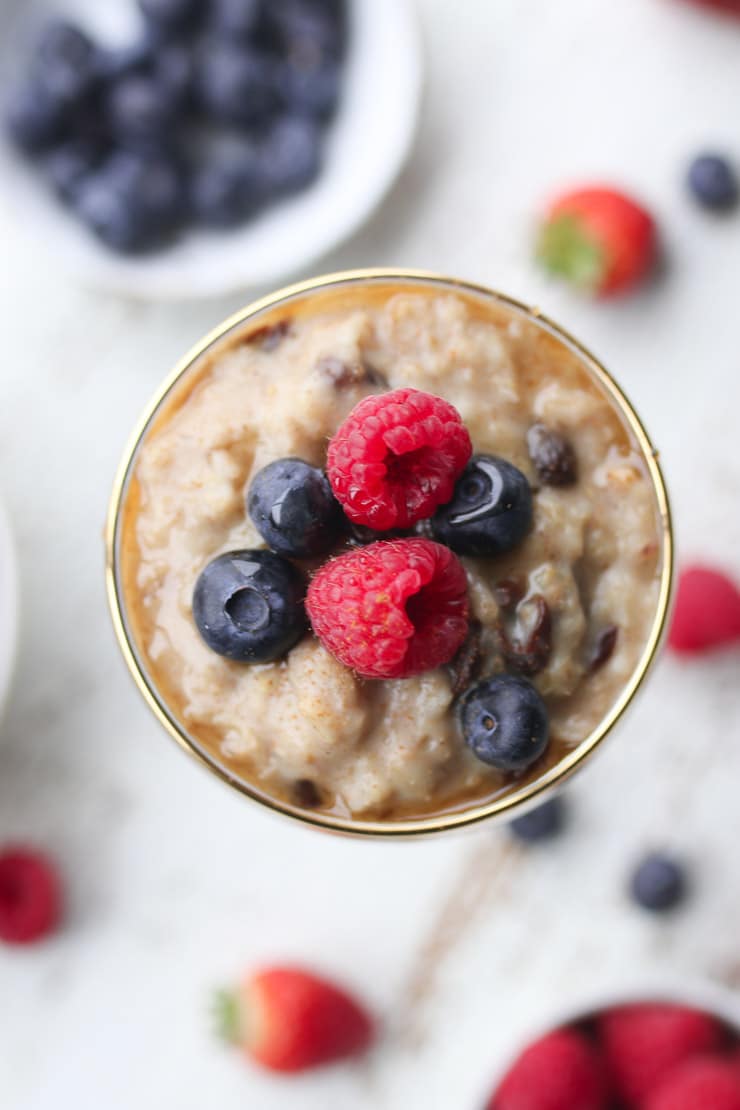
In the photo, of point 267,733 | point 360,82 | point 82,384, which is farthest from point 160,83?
point 267,733

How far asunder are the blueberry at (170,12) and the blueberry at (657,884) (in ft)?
5.66

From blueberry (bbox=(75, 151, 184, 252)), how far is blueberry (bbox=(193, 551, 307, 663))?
1.03m

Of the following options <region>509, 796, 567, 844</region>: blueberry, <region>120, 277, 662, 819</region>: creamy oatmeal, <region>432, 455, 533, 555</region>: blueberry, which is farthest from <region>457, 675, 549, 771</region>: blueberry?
<region>509, 796, 567, 844</region>: blueberry

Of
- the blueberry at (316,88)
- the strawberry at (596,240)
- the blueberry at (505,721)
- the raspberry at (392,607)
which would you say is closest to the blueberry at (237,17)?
the blueberry at (316,88)

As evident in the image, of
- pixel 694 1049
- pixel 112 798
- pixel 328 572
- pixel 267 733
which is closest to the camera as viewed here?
pixel 328 572

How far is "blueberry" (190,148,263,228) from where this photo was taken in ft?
7.92

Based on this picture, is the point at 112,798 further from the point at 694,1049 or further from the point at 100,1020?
the point at 694,1049

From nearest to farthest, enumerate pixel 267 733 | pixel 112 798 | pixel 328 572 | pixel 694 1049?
pixel 328 572, pixel 267 733, pixel 694 1049, pixel 112 798

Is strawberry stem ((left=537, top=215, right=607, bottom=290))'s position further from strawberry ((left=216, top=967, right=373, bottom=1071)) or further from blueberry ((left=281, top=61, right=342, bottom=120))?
strawberry ((left=216, top=967, right=373, bottom=1071))

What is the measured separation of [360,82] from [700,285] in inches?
28.2

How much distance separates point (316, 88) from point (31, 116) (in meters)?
0.52

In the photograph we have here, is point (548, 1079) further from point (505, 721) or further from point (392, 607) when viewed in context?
point (392, 607)

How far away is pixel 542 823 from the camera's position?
2295mm

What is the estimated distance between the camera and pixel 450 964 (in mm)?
2348
